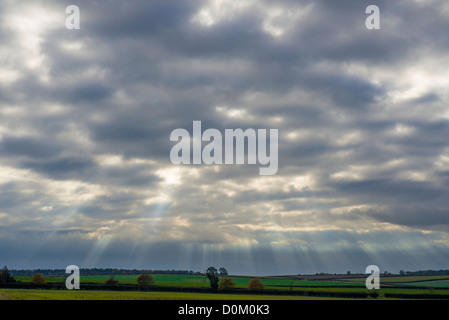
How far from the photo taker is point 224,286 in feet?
652
